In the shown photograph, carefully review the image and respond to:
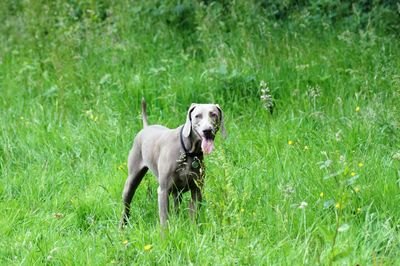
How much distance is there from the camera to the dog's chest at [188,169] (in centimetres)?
478

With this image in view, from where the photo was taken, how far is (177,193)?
4.95 meters

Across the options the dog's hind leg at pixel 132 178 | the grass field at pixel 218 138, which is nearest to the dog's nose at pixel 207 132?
the grass field at pixel 218 138

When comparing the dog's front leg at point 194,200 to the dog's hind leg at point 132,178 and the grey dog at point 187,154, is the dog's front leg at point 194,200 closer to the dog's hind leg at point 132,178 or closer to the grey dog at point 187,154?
the grey dog at point 187,154

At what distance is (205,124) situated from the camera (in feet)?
15.2

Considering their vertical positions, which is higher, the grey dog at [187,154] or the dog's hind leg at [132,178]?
the grey dog at [187,154]

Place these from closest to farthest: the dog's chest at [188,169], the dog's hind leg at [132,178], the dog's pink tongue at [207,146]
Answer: the dog's pink tongue at [207,146] < the dog's chest at [188,169] < the dog's hind leg at [132,178]

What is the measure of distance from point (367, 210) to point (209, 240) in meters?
0.95

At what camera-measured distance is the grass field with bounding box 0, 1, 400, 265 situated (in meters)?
4.28

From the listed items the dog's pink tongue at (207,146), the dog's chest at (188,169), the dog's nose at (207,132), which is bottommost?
the dog's chest at (188,169)

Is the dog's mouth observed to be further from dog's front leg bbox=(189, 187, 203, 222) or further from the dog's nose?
dog's front leg bbox=(189, 187, 203, 222)

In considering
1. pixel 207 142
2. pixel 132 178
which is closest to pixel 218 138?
pixel 132 178

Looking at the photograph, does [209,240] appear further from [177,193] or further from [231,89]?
[231,89]

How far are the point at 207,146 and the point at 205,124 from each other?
0.13 meters

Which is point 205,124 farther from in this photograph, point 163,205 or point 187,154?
point 163,205
